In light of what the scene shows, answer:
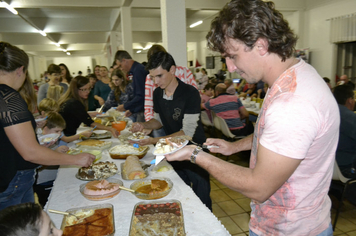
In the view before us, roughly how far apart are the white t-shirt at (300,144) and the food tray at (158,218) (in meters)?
0.34

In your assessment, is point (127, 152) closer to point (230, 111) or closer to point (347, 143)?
point (347, 143)

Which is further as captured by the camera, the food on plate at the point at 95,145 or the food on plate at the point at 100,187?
the food on plate at the point at 95,145

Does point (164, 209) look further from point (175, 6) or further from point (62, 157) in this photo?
point (175, 6)

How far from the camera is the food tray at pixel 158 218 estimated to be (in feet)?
3.71

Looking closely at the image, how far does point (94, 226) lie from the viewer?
3.92ft

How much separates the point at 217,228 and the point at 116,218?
508 mm

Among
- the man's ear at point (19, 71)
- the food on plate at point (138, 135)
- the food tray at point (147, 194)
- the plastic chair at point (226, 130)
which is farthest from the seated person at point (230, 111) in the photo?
the man's ear at point (19, 71)

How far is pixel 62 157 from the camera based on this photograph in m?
1.63

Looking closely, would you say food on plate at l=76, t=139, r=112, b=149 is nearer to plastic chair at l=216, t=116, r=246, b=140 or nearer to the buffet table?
the buffet table

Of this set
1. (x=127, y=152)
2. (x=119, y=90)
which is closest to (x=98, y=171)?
(x=127, y=152)

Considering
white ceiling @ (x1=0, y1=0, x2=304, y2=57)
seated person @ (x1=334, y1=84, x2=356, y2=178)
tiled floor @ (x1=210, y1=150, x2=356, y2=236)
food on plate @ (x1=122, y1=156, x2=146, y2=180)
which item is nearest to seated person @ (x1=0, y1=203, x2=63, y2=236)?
food on plate @ (x1=122, y1=156, x2=146, y2=180)

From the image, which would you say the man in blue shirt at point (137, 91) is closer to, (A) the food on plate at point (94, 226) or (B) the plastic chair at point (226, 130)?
(B) the plastic chair at point (226, 130)

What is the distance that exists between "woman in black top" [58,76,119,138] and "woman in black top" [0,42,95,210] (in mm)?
1285

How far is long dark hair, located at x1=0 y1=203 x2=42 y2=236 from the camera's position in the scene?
0.87 m
